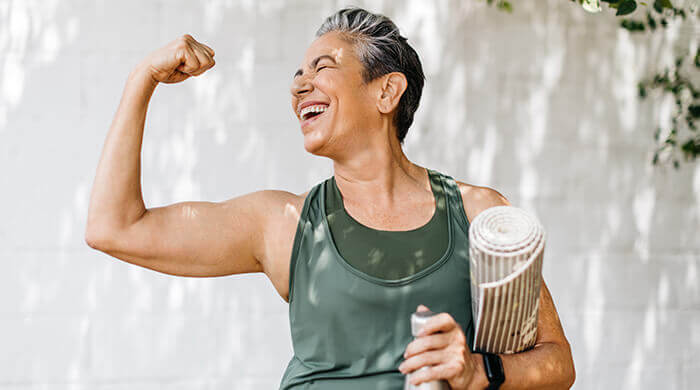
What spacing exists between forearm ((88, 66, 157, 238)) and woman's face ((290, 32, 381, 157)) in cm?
39

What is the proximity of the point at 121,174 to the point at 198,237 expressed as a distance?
0.72 feet

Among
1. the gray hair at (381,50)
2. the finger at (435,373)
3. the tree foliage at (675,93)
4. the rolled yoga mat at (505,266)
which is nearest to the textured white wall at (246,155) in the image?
the tree foliage at (675,93)

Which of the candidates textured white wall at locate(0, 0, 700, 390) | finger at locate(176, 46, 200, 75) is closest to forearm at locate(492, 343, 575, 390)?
finger at locate(176, 46, 200, 75)

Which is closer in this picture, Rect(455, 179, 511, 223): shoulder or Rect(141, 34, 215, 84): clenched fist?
Rect(141, 34, 215, 84): clenched fist

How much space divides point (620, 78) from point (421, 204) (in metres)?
1.97

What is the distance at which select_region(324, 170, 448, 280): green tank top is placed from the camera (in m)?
1.61

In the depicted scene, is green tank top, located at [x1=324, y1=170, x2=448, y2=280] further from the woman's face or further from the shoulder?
the woman's face

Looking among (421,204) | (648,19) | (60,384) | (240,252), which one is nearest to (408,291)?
(421,204)

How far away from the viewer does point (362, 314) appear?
5.17ft

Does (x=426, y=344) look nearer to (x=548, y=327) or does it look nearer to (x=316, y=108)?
(x=548, y=327)

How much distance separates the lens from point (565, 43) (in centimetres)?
328

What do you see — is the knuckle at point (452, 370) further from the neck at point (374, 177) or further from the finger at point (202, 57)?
the finger at point (202, 57)

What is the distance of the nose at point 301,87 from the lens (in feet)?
5.79

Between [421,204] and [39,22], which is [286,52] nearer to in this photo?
[39,22]
